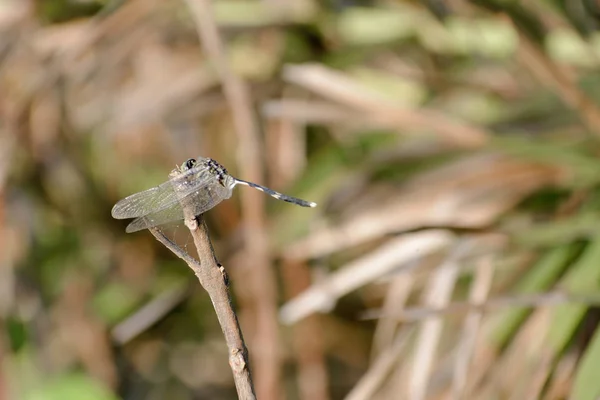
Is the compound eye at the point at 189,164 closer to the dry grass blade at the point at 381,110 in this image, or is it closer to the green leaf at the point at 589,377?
the green leaf at the point at 589,377

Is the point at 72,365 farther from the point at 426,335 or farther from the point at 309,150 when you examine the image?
the point at 426,335

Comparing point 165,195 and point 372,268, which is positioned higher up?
point 165,195

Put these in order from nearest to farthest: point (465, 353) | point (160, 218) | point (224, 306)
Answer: point (224, 306) → point (160, 218) → point (465, 353)

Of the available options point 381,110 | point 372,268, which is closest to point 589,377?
point 372,268

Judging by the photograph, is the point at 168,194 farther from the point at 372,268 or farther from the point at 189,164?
the point at 372,268

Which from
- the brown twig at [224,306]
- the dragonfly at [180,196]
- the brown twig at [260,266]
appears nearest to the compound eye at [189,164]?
the dragonfly at [180,196]

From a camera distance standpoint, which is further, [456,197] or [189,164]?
[456,197]

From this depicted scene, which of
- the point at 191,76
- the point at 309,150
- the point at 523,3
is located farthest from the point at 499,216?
the point at 191,76
